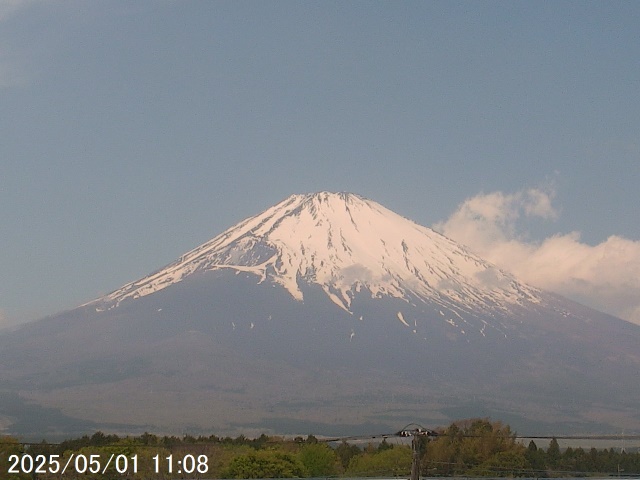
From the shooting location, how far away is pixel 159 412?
167375 mm

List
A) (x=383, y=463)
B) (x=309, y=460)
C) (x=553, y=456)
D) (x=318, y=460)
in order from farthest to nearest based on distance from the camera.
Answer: (x=553, y=456), (x=318, y=460), (x=309, y=460), (x=383, y=463)

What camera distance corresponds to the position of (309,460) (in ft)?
247

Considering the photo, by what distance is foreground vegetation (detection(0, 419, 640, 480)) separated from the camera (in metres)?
58.9

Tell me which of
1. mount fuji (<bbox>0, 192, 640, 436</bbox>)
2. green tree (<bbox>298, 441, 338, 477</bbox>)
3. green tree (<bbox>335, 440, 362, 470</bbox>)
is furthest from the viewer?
mount fuji (<bbox>0, 192, 640, 436</bbox>)

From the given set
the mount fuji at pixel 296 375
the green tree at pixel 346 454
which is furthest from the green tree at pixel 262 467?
the mount fuji at pixel 296 375

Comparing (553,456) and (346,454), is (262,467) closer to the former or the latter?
(346,454)

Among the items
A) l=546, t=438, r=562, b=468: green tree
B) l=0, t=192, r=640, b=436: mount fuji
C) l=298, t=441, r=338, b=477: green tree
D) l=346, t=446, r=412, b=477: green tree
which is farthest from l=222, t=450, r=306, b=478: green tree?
l=0, t=192, r=640, b=436: mount fuji

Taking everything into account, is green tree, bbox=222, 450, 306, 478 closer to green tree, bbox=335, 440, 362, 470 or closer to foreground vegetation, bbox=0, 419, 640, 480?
foreground vegetation, bbox=0, 419, 640, 480

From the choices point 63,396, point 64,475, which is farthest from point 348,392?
point 64,475

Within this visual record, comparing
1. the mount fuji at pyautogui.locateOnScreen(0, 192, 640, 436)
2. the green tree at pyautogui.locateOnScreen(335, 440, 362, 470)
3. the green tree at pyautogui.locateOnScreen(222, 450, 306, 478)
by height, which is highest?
Result: the mount fuji at pyautogui.locateOnScreen(0, 192, 640, 436)

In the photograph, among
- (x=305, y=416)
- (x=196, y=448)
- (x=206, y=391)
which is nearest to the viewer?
(x=196, y=448)

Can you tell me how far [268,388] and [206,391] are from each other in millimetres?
8763

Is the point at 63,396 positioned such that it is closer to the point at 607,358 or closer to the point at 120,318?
the point at 120,318

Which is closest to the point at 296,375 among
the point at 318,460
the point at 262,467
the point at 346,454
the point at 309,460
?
the point at 346,454
